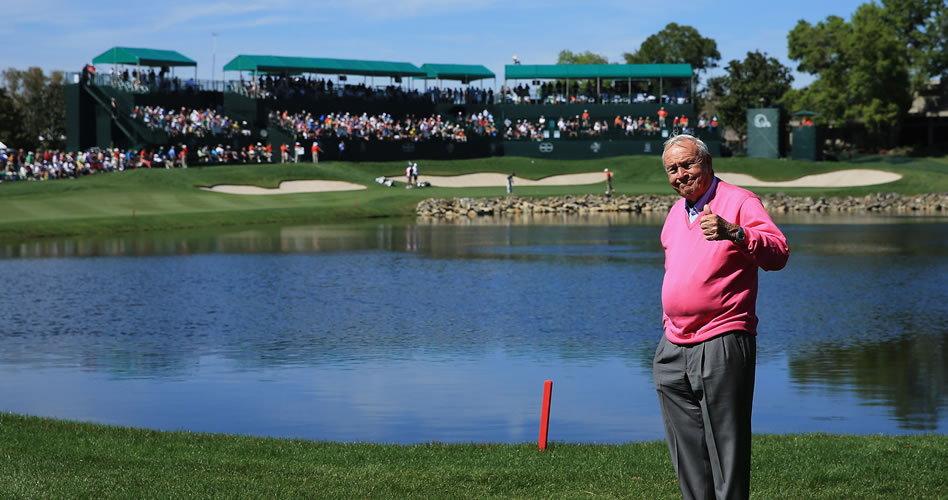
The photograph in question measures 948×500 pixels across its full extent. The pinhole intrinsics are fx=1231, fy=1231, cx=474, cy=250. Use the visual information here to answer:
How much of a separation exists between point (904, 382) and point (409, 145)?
67.5 metres

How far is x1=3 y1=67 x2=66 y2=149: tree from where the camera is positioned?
12056 cm

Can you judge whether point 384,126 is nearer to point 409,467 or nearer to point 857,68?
point 857,68

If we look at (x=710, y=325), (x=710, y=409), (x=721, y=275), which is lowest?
(x=710, y=409)

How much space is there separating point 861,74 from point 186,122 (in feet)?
195

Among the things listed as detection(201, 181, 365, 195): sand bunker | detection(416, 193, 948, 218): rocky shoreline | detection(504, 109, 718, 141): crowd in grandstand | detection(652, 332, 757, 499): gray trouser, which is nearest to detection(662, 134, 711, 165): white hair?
detection(652, 332, 757, 499): gray trouser

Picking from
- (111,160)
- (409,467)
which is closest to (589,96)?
(111,160)

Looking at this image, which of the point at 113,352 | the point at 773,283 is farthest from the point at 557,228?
the point at 113,352

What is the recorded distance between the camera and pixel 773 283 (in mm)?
31781

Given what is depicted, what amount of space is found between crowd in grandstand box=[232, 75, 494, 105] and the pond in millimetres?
41407

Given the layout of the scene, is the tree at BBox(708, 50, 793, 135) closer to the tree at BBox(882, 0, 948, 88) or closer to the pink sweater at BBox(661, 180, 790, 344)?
the tree at BBox(882, 0, 948, 88)

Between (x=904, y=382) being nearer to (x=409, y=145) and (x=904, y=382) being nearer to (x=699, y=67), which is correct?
(x=409, y=145)

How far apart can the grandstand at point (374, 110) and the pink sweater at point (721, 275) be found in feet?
231

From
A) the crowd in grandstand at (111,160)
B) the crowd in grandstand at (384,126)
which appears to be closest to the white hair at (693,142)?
the crowd in grandstand at (111,160)

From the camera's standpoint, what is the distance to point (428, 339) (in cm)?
2317
